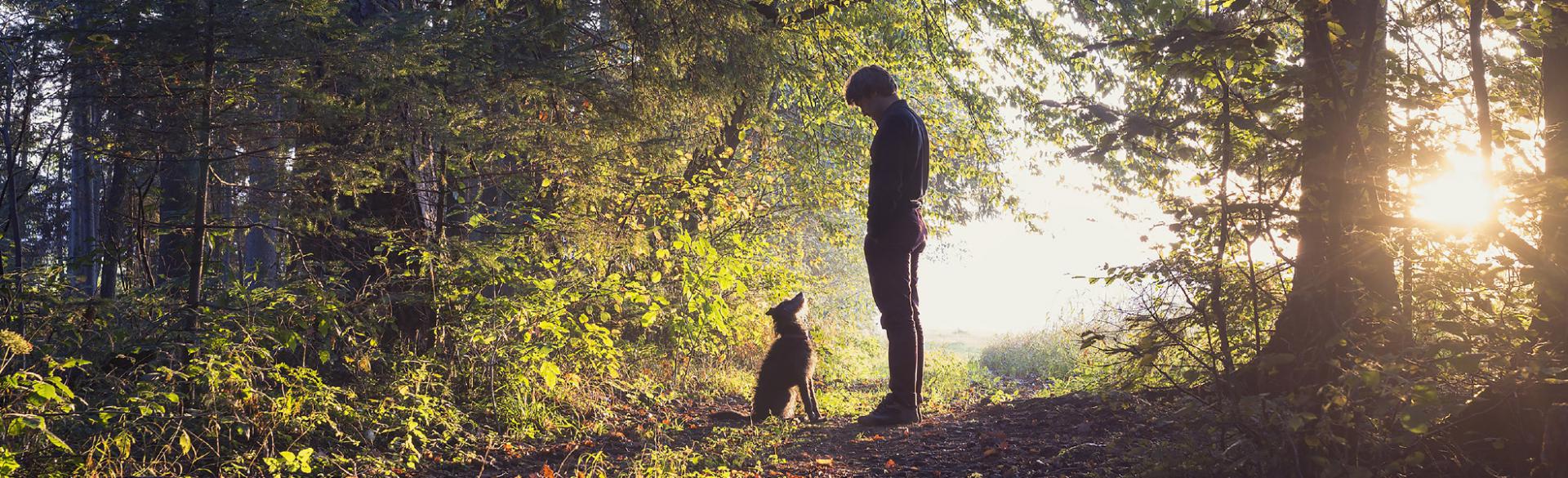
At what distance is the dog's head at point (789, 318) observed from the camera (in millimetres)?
5883

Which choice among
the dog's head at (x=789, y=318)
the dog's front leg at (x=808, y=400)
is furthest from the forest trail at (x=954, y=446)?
the dog's head at (x=789, y=318)

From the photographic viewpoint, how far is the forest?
268 cm

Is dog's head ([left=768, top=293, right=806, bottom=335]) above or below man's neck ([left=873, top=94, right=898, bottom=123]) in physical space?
below

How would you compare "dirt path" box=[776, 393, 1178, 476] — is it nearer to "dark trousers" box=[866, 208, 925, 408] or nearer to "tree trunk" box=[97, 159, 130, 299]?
"dark trousers" box=[866, 208, 925, 408]

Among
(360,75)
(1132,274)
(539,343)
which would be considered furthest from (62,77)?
(1132,274)

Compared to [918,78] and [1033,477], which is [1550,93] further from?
[918,78]

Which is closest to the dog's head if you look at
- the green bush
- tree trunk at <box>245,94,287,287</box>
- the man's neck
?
the man's neck

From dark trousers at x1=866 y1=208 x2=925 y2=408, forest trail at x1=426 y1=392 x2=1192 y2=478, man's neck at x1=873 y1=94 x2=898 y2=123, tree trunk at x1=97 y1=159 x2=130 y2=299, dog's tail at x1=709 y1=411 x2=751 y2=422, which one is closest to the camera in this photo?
forest trail at x1=426 y1=392 x2=1192 y2=478

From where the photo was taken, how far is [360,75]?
4355 millimetres

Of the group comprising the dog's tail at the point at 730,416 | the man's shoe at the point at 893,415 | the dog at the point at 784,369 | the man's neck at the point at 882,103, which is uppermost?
the man's neck at the point at 882,103

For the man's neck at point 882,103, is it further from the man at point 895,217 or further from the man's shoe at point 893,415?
the man's shoe at point 893,415

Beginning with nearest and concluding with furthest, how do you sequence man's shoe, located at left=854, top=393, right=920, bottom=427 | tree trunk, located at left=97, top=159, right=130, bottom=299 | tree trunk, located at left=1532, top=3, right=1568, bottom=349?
tree trunk, located at left=1532, top=3, right=1568, bottom=349 → tree trunk, located at left=97, top=159, right=130, bottom=299 → man's shoe, located at left=854, top=393, right=920, bottom=427

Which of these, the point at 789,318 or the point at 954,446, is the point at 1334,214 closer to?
the point at 954,446

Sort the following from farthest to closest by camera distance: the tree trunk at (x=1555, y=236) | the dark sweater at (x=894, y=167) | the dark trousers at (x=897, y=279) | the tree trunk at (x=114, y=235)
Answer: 1. the dark trousers at (x=897, y=279)
2. the dark sweater at (x=894, y=167)
3. the tree trunk at (x=114, y=235)
4. the tree trunk at (x=1555, y=236)
